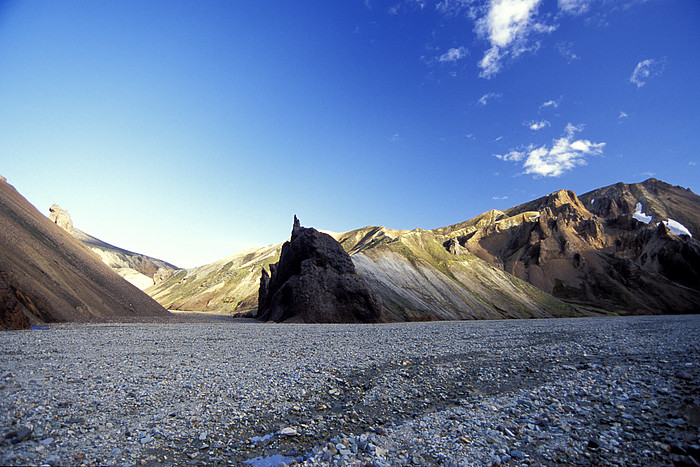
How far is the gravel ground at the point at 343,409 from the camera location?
18.6ft

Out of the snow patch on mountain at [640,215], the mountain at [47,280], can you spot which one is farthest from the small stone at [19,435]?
the snow patch on mountain at [640,215]

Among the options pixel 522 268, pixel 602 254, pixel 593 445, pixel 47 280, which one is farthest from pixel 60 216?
pixel 602 254

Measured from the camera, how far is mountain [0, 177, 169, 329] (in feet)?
75.3

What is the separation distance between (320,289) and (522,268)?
86.8 metres

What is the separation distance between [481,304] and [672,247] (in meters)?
86.4

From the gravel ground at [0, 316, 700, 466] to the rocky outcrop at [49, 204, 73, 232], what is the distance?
126 m

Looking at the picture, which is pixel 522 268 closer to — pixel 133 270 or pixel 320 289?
pixel 320 289

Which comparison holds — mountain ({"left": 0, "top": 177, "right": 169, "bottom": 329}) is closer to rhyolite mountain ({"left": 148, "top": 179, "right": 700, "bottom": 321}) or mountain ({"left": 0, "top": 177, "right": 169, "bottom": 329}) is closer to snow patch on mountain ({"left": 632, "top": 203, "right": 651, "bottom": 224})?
rhyolite mountain ({"left": 148, "top": 179, "right": 700, "bottom": 321})

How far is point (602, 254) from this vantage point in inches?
4082

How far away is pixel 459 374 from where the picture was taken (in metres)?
11.0

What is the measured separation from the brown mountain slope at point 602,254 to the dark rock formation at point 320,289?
51.7m

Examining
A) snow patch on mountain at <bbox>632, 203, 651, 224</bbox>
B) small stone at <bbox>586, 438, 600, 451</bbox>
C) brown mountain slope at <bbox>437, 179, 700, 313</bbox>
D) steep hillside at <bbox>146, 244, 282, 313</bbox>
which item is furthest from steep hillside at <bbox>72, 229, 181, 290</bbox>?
snow patch on mountain at <bbox>632, 203, 651, 224</bbox>

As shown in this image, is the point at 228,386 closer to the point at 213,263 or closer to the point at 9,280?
the point at 9,280

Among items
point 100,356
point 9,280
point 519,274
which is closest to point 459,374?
point 100,356
